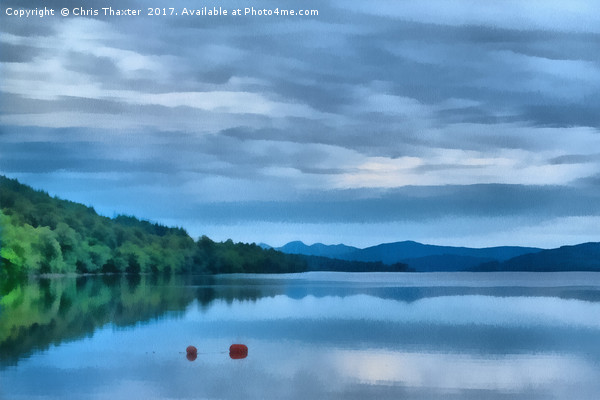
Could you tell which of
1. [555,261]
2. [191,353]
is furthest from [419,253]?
[191,353]

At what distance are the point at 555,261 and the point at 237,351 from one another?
3677mm

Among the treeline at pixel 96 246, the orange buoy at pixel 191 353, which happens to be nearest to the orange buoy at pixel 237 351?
the orange buoy at pixel 191 353

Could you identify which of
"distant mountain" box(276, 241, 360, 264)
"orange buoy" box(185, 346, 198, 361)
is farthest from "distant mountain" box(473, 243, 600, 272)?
"orange buoy" box(185, 346, 198, 361)

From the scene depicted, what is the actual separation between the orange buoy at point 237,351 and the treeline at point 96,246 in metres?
1.84

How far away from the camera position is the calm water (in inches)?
236

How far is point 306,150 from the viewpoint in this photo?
7816 millimetres

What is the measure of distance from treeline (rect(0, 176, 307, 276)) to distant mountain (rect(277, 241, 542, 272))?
0.42 metres

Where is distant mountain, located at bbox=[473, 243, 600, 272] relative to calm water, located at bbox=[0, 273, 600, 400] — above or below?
above

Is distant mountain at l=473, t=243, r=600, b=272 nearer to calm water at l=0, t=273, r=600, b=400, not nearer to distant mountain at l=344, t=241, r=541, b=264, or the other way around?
distant mountain at l=344, t=241, r=541, b=264

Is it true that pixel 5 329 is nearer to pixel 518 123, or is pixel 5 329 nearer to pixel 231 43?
pixel 231 43

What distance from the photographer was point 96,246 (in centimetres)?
995

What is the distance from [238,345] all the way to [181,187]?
6.39 feet

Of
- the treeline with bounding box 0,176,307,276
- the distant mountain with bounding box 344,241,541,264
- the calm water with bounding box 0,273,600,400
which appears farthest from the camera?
the treeline with bounding box 0,176,307,276

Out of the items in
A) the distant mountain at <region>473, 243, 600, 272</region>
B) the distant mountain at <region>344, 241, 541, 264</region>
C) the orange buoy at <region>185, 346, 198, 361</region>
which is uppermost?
the distant mountain at <region>344, 241, 541, 264</region>
